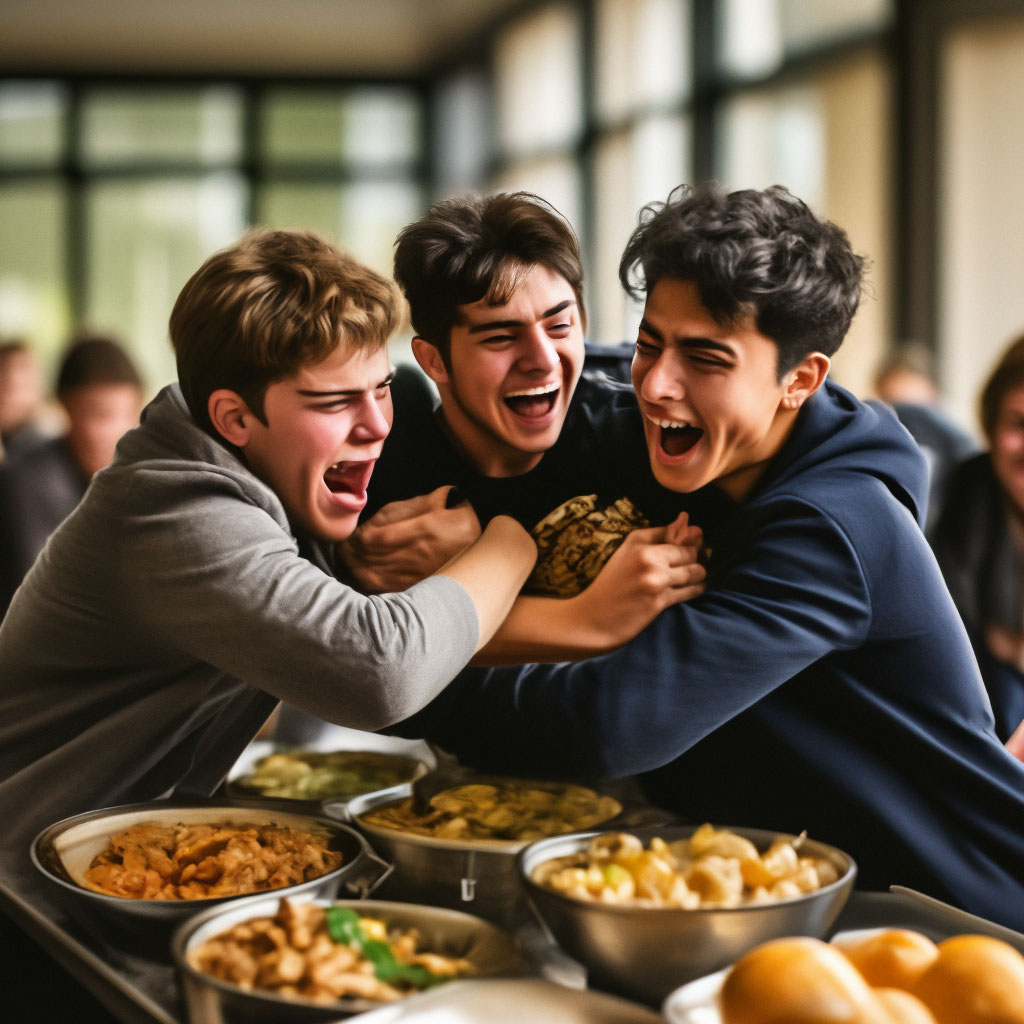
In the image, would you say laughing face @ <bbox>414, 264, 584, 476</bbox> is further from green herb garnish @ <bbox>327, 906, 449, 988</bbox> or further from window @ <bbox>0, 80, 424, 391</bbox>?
window @ <bbox>0, 80, 424, 391</bbox>

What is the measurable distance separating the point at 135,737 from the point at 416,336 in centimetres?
64

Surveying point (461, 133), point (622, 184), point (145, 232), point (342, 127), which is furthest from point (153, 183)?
point (622, 184)

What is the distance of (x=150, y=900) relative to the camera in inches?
46.2

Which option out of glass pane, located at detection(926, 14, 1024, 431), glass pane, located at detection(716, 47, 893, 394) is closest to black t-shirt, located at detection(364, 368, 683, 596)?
glass pane, located at detection(716, 47, 893, 394)

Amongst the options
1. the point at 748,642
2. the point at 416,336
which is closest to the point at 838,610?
the point at 748,642

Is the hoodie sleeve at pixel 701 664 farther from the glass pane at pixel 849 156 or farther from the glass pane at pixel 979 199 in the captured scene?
the glass pane at pixel 979 199

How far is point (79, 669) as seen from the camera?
1.57 m

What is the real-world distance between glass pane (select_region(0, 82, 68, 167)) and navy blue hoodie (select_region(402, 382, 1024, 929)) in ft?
33.5

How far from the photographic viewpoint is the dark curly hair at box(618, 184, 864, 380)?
1412 mm

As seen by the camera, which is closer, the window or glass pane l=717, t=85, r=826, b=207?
glass pane l=717, t=85, r=826, b=207

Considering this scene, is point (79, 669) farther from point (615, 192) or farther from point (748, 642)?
point (615, 192)

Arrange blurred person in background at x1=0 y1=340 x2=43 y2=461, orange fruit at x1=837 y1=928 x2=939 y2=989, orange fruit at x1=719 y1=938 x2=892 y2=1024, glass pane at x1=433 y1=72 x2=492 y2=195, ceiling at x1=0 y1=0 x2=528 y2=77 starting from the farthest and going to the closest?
glass pane at x1=433 y1=72 x2=492 y2=195 → ceiling at x1=0 y1=0 x2=528 y2=77 → blurred person in background at x1=0 y1=340 x2=43 y2=461 → orange fruit at x1=837 y1=928 x2=939 y2=989 → orange fruit at x1=719 y1=938 x2=892 y2=1024

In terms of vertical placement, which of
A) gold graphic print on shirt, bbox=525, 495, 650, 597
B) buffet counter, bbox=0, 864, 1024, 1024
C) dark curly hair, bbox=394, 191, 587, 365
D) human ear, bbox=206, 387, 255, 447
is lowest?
buffet counter, bbox=0, 864, 1024, 1024

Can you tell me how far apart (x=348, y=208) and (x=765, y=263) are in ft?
32.1
